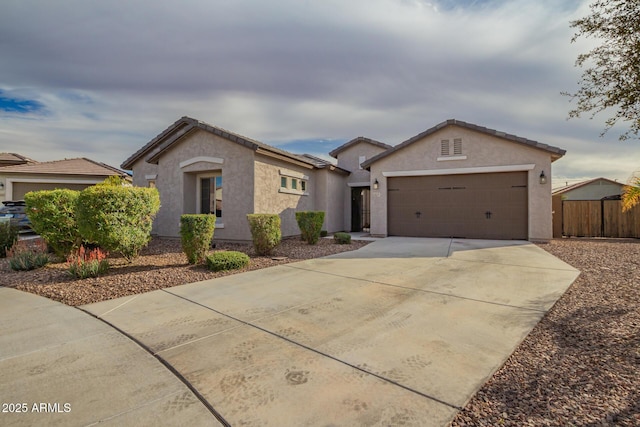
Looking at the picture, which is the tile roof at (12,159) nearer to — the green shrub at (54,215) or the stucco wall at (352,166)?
the green shrub at (54,215)

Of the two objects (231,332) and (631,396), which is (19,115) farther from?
(631,396)

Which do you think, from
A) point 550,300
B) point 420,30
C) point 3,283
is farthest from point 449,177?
point 3,283

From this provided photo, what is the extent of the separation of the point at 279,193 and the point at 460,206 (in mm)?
7881

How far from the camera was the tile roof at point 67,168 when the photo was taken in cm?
1986

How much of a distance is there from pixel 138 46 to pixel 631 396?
11608 millimetres

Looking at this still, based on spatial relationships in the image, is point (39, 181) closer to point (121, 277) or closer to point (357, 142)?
point (121, 277)

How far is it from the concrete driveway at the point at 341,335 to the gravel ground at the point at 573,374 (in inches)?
5.5

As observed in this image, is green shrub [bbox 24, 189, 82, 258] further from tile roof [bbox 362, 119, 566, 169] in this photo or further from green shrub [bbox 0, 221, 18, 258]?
tile roof [bbox 362, 119, 566, 169]

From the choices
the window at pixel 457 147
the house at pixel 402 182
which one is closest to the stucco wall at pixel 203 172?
the house at pixel 402 182

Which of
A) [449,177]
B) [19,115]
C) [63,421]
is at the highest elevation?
[19,115]

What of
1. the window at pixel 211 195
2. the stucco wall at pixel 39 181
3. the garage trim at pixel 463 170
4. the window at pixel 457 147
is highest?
the window at pixel 457 147

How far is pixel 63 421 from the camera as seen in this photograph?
2215 millimetres

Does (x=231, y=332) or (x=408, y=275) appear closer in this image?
(x=231, y=332)

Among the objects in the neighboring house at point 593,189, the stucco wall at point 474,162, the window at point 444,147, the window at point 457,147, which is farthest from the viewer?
the neighboring house at point 593,189
